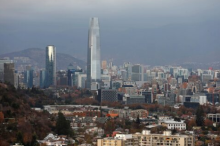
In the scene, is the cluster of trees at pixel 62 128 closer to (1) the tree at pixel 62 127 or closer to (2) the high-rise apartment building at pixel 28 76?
(1) the tree at pixel 62 127

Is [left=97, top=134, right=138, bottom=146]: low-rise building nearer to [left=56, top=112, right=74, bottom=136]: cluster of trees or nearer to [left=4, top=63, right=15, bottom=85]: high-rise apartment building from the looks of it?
[left=56, top=112, right=74, bottom=136]: cluster of trees

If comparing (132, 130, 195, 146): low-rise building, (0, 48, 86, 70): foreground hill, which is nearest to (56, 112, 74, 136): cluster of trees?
(132, 130, 195, 146): low-rise building

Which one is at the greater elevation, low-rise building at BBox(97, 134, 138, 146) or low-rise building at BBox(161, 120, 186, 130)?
low-rise building at BBox(97, 134, 138, 146)

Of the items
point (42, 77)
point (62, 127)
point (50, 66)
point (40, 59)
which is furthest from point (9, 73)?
point (40, 59)

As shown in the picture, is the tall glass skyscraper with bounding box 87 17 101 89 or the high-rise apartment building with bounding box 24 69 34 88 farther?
the tall glass skyscraper with bounding box 87 17 101 89

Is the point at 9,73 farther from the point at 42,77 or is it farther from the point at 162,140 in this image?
the point at 162,140

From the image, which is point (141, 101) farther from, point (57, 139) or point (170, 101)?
point (57, 139)
